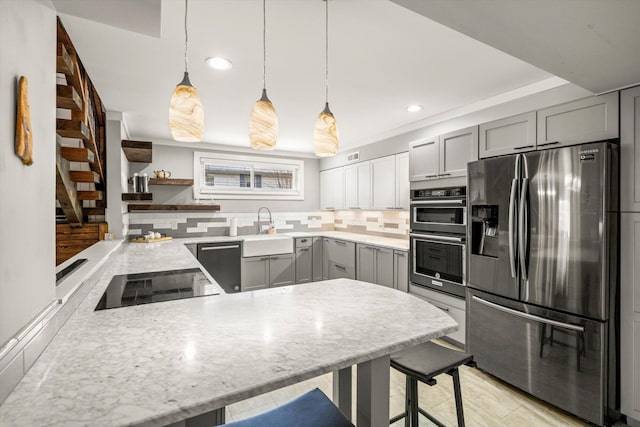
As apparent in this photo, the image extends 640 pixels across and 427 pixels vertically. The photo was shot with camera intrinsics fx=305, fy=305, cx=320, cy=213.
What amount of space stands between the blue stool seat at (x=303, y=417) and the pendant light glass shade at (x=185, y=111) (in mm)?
1106

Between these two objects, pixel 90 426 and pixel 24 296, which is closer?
pixel 90 426

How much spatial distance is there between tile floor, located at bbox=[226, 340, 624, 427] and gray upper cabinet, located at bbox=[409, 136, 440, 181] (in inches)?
74.0

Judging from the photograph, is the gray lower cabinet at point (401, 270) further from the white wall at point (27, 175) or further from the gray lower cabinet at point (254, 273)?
the white wall at point (27, 175)

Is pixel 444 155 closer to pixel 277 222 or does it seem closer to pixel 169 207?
pixel 277 222

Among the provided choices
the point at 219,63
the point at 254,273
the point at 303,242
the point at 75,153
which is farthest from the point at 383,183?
the point at 75,153

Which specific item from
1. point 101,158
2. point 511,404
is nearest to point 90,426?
point 511,404

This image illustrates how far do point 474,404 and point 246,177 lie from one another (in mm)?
4378

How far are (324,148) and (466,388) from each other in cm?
212

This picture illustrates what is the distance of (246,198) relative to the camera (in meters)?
5.21

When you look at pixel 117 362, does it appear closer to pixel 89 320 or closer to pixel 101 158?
pixel 89 320

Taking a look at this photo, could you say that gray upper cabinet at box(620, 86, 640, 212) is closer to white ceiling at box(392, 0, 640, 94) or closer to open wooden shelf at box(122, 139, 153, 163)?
white ceiling at box(392, 0, 640, 94)

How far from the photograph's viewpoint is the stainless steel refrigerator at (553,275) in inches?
73.8

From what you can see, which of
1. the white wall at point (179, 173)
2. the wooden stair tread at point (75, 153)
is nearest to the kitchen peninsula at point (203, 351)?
the wooden stair tread at point (75, 153)

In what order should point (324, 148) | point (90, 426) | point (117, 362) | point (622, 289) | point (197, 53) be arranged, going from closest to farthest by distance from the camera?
point (90, 426)
point (117, 362)
point (324, 148)
point (622, 289)
point (197, 53)
